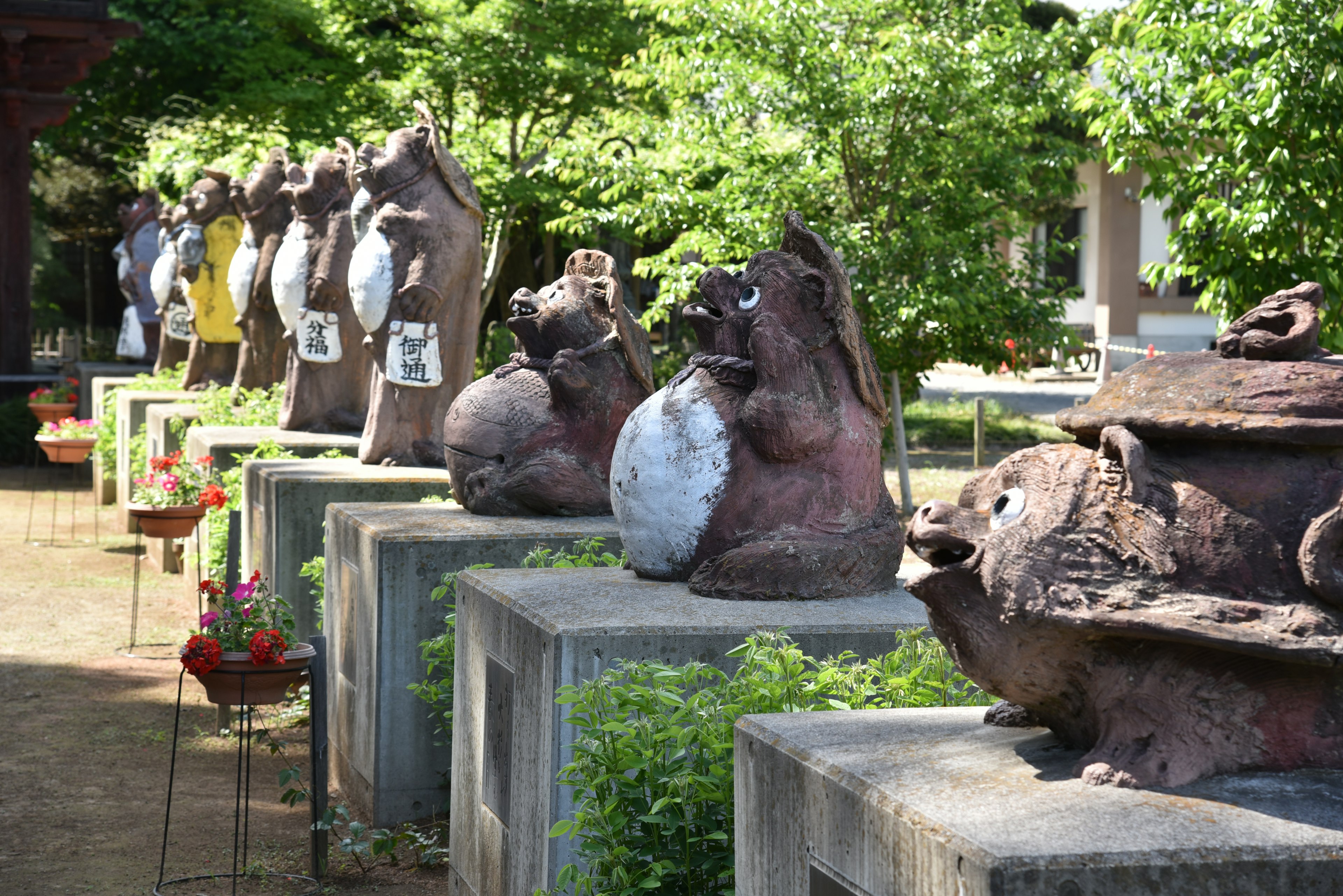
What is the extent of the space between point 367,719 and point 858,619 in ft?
7.94

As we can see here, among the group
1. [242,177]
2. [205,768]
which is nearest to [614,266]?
[205,768]

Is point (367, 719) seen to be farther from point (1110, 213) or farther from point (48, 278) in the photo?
point (48, 278)

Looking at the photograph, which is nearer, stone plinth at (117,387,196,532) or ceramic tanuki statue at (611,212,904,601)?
ceramic tanuki statue at (611,212,904,601)

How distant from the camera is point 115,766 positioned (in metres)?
6.14

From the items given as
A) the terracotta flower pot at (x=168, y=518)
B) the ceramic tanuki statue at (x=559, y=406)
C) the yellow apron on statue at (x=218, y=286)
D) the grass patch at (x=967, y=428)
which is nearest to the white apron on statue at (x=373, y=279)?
the ceramic tanuki statue at (x=559, y=406)

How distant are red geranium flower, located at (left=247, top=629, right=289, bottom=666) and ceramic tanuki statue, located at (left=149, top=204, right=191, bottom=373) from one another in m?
9.54

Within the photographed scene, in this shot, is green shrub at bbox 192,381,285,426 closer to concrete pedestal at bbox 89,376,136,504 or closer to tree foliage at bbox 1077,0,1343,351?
concrete pedestal at bbox 89,376,136,504

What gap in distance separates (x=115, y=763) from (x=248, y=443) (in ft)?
8.88

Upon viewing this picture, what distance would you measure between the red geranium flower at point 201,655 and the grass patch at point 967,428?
13.9 meters

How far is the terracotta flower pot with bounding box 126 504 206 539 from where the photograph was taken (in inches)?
307

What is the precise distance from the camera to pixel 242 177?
16000 millimetres

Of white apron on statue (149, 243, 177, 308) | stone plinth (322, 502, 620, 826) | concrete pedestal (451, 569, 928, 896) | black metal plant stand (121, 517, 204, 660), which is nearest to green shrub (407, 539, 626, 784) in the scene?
stone plinth (322, 502, 620, 826)

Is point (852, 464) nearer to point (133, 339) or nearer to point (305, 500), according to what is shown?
point (305, 500)

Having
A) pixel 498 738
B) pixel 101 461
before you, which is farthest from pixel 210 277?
pixel 498 738
